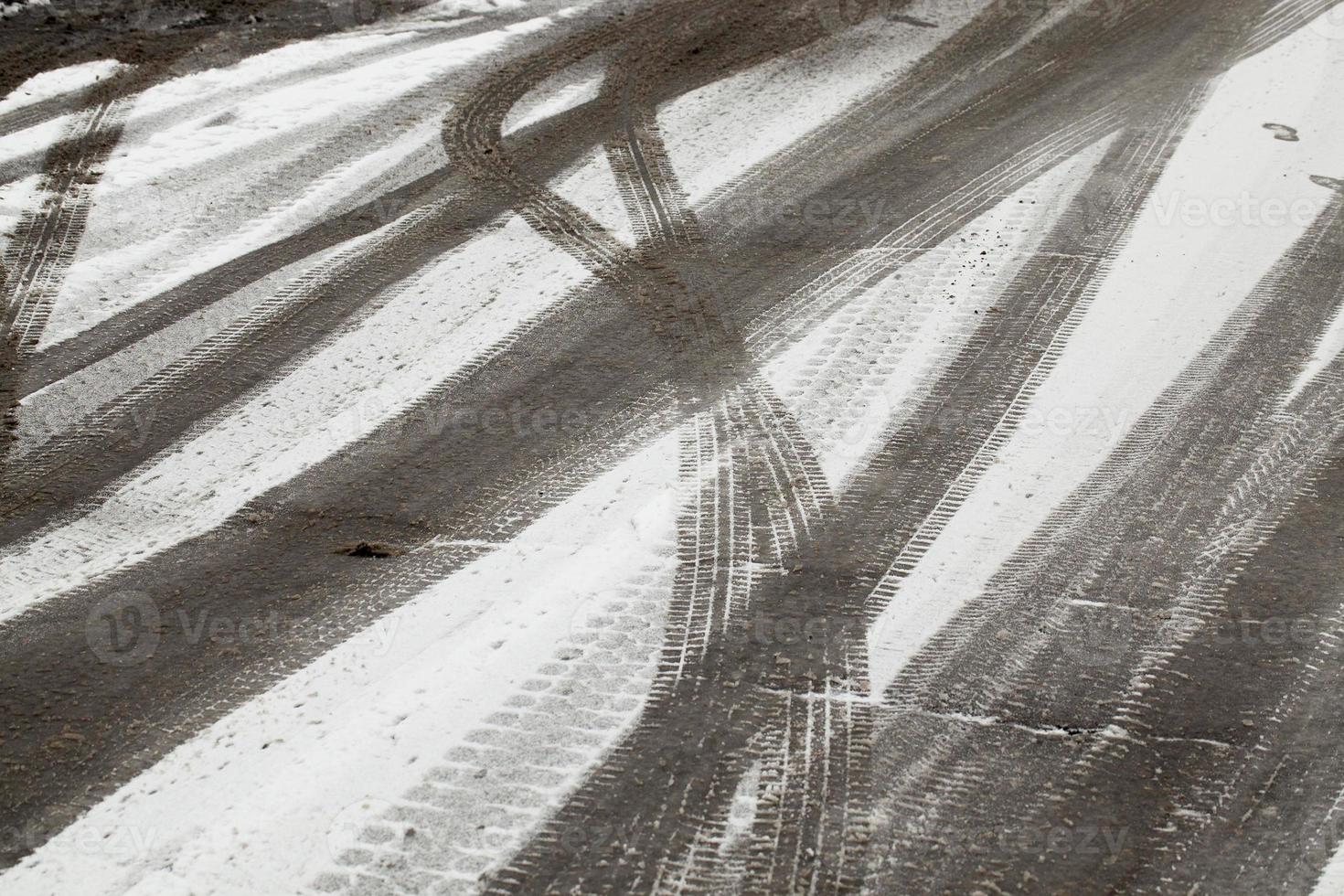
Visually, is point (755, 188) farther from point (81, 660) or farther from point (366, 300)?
point (81, 660)

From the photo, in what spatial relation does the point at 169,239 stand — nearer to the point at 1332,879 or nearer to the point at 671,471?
the point at 671,471

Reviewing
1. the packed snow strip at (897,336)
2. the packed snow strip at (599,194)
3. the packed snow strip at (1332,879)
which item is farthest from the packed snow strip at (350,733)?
the packed snow strip at (599,194)

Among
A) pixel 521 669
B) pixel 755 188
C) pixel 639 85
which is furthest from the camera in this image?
pixel 639 85

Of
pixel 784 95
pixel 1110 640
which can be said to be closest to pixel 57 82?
pixel 784 95

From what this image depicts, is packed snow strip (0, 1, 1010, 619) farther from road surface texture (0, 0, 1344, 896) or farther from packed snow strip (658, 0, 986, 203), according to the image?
packed snow strip (658, 0, 986, 203)

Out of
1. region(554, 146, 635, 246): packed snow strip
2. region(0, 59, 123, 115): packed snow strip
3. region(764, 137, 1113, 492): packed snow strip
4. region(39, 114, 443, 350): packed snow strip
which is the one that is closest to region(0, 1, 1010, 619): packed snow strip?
region(554, 146, 635, 246): packed snow strip

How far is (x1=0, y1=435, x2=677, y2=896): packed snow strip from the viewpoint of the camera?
4.49 m

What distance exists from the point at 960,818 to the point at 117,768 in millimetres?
3387

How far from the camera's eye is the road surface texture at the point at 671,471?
184 inches

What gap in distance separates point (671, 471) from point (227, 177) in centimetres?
504

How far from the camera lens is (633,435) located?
22.2 ft

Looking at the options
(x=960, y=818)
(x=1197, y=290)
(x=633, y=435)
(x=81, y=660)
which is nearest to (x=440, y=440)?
(x=633, y=435)

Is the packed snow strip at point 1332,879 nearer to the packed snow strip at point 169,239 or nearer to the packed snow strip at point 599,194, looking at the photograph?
the packed snow strip at point 599,194

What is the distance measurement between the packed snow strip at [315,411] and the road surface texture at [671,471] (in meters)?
0.03
